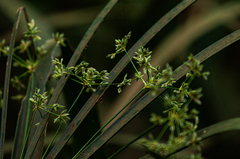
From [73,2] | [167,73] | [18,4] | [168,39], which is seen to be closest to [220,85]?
[168,39]

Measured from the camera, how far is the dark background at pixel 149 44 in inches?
27.5

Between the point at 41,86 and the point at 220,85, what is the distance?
52 cm

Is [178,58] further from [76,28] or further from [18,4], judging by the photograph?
[18,4]

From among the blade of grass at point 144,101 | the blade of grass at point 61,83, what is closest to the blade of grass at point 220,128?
the blade of grass at point 144,101

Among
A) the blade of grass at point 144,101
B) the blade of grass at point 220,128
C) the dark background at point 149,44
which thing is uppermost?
the dark background at point 149,44

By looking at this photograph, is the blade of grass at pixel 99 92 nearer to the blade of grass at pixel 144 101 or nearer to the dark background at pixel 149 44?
the blade of grass at pixel 144 101

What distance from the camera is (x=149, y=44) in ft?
2.56

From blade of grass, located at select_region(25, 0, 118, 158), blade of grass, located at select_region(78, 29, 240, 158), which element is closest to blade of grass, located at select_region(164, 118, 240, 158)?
blade of grass, located at select_region(78, 29, 240, 158)

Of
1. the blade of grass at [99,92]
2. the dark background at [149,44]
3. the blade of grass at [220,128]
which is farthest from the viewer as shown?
the dark background at [149,44]

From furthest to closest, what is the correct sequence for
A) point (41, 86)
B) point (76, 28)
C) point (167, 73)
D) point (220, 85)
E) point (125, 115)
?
1. point (76, 28)
2. point (220, 85)
3. point (41, 86)
4. point (125, 115)
5. point (167, 73)

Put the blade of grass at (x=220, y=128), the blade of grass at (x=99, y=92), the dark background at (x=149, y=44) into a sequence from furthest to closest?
the dark background at (x=149, y=44) < the blade of grass at (x=99, y=92) < the blade of grass at (x=220, y=128)

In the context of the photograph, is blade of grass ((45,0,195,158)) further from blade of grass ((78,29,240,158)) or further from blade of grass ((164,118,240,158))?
blade of grass ((164,118,240,158))

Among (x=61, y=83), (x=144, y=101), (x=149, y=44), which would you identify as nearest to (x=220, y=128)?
(x=144, y=101)

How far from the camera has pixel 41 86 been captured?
604 mm
